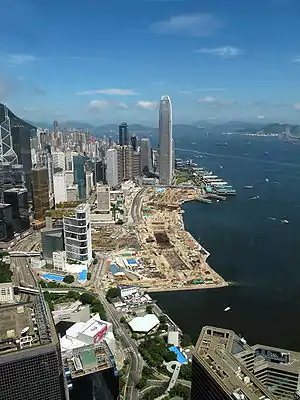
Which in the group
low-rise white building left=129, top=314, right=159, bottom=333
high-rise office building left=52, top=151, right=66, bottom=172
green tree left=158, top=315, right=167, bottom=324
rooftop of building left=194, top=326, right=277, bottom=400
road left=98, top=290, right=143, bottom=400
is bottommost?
road left=98, top=290, right=143, bottom=400

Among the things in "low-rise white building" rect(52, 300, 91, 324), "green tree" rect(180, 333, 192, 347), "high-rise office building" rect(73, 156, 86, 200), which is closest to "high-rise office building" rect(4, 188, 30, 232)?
"high-rise office building" rect(73, 156, 86, 200)

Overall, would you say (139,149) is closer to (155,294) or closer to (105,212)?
(105,212)

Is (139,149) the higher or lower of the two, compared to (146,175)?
higher

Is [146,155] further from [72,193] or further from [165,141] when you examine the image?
[72,193]

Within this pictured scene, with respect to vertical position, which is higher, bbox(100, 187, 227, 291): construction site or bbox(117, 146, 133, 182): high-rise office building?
bbox(117, 146, 133, 182): high-rise office building

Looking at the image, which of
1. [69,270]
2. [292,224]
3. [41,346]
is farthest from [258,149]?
[41,346]

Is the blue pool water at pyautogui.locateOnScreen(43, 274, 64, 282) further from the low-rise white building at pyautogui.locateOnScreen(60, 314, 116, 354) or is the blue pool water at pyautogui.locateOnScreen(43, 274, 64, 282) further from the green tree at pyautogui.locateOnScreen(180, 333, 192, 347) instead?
the green tree at pyautogui.locateOnScreen(180, 333, 192, 347)
